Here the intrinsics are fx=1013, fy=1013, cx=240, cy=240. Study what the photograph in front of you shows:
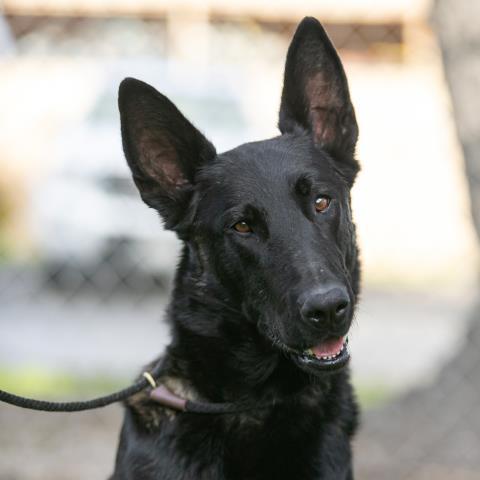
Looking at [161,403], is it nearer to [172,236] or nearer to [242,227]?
[242,227]

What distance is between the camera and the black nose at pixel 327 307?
2.73 metres

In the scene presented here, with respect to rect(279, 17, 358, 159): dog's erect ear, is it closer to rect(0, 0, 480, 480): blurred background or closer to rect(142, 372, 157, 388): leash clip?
rect(142, 372, 157, 388): leash clip

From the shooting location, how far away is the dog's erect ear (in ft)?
10.4

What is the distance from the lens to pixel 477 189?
4.57 m

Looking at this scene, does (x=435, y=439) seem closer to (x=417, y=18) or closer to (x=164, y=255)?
(x=164, y=255)

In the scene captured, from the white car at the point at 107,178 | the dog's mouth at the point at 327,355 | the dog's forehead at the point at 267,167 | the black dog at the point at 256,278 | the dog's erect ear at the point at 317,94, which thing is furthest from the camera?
the white car at the point at 107,178

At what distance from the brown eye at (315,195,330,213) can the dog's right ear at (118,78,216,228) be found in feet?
1.42

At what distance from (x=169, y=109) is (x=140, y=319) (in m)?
5.07

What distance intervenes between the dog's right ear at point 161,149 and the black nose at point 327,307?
70 centimetres

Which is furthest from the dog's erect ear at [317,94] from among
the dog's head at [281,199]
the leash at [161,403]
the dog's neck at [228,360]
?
A: the leash at [161,403]

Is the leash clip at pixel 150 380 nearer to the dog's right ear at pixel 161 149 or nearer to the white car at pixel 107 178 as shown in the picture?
the dog's right ear at pixel 161 149

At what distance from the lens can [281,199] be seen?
9.91ft

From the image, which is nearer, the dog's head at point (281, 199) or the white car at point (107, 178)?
the dog's head at point (281, 199)

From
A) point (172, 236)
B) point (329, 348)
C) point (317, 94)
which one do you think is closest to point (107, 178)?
point (172, 236)
